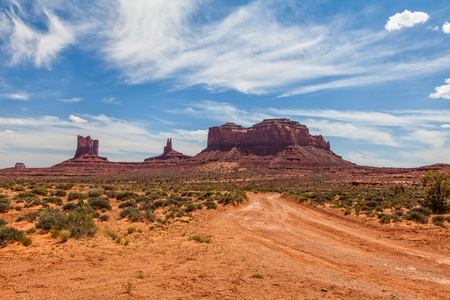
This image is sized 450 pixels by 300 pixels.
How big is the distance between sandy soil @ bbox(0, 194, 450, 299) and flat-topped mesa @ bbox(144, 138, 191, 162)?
154589mm

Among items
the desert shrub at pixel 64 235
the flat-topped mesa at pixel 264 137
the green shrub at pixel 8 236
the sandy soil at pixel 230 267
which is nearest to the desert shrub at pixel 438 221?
the sandy soil at pixel 230 267

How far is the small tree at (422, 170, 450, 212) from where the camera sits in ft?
56.5

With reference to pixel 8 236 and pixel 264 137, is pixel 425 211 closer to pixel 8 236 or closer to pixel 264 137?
pixel 8 236

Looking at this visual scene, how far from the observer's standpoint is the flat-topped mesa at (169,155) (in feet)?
552

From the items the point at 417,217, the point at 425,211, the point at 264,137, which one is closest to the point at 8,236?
the point at 417,217

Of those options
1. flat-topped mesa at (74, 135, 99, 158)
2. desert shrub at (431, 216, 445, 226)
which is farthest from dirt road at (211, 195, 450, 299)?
flat-topped mesa at (74, 135, 99, 158)

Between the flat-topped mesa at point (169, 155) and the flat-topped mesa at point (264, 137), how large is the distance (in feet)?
75.8

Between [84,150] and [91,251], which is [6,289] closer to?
[91,251]

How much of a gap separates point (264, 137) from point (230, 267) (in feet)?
464

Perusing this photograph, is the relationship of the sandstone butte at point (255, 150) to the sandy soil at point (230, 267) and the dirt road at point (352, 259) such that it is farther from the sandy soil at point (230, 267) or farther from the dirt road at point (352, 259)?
the sandy soil at point (230, 267)

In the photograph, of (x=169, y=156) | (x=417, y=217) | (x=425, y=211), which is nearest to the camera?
(x=417, y=217)

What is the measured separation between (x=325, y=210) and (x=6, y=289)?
851 inches

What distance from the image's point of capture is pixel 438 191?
17812mm

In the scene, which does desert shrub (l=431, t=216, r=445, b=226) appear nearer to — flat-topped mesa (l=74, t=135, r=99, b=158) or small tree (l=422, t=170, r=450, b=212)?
small tree (l=422, t=170, r=450, b=212)
